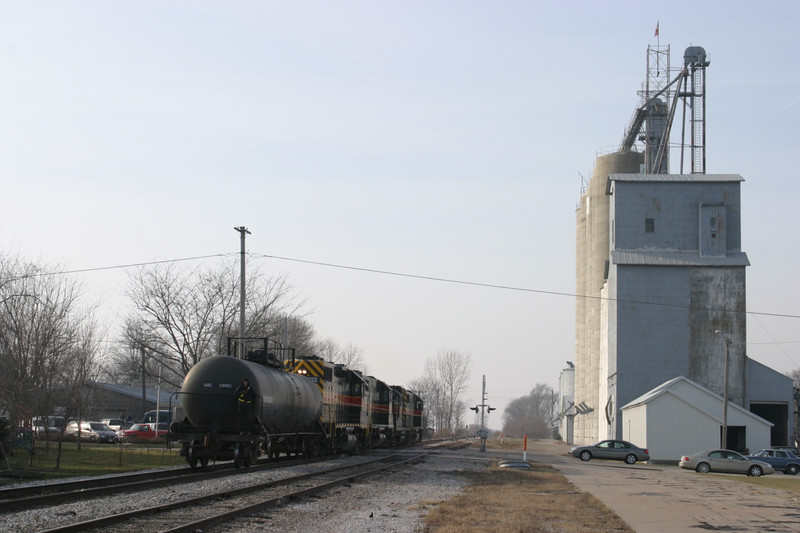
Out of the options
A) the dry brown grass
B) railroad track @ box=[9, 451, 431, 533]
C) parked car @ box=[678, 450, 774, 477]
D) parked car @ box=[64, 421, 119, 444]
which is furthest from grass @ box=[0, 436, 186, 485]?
parked car @ box=[678, 450, 774, 477]

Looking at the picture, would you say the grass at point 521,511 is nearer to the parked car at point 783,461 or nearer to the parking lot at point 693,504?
the parking lot at point 693,504

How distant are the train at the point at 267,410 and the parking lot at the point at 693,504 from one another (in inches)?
391

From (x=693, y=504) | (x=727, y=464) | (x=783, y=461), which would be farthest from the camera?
(x=783, y=461)

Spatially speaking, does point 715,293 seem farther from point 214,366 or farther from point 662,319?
point 214,366

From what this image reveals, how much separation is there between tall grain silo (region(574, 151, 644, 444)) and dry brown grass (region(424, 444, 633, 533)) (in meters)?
42.7

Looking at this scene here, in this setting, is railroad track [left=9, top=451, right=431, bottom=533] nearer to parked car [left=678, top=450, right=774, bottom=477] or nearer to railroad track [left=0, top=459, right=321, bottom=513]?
railroad track [left=0, top=459, right=321, bottom=513]

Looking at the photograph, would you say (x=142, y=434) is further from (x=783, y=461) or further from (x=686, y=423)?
(x=783, y=461)

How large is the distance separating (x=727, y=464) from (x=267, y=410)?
2433 cm

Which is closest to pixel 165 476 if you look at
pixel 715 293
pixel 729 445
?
pixel 729 445

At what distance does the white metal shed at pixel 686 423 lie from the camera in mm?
48688

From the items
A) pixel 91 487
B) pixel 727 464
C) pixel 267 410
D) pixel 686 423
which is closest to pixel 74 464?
pixel 267 410

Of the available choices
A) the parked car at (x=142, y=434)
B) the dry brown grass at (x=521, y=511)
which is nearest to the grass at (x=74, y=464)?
the dry brown grass at (x=521, y=511)

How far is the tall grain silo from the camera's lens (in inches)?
2717

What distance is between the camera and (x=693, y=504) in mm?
19266
